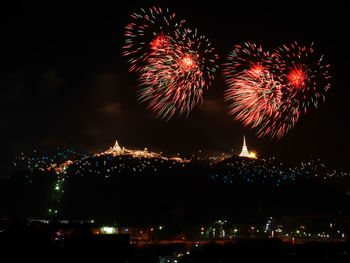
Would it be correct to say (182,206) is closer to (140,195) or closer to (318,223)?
(140,195)

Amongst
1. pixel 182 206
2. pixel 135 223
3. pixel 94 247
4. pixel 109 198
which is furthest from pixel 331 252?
pixel 109 198

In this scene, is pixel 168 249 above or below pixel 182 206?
below

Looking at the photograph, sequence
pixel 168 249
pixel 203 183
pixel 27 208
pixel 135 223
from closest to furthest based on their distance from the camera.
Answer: pixel 168 249
pixel 135 223
pixel 27 208
pixel 203 183

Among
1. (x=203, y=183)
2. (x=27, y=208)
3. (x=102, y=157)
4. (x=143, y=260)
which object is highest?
(x=102, y=157)

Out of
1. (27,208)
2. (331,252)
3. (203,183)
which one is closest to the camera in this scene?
(331,252)

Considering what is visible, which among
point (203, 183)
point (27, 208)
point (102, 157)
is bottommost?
point (27, 208)

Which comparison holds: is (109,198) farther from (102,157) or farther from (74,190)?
(102,157)

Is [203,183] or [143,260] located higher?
[203,183]

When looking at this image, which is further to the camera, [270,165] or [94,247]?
[270,165]

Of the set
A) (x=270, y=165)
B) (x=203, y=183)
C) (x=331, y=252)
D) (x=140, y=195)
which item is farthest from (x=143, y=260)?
(x=270, y=165)
